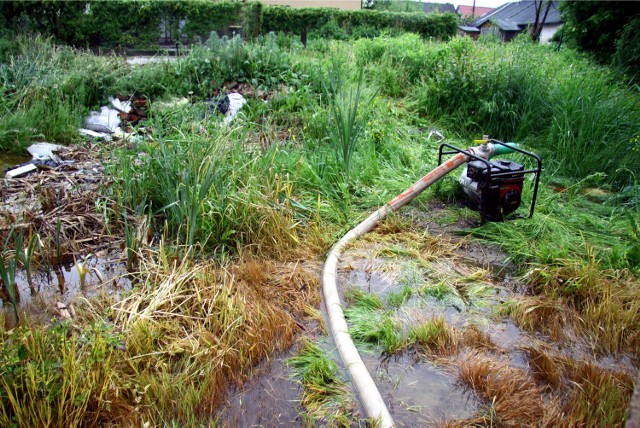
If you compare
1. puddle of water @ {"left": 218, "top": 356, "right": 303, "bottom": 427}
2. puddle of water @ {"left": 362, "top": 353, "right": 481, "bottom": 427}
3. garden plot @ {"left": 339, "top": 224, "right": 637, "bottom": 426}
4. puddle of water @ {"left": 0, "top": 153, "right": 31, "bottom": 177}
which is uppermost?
puddle of water @ {"left": 0, "top": 153, "right": 31, "bottom": 177}

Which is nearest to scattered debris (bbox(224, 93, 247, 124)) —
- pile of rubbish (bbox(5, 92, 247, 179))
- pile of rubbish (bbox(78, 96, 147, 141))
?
pile of rubbish (bbox(5, 92, 247, 179))

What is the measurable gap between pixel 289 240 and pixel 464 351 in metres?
1.57

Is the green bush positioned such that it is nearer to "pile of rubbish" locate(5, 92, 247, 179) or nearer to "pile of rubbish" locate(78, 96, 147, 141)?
"pile of rubbish" locate(5, 92, 247, 179)

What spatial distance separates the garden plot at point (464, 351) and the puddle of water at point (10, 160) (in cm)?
401

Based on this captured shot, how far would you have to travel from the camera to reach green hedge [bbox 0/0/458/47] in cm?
1203

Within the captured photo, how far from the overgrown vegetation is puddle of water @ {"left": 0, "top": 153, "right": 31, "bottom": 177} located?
0.35 feet

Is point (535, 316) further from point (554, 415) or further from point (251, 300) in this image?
point (251, 300)

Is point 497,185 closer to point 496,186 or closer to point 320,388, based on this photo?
point 496,186

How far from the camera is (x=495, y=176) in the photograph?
3496 millimetres

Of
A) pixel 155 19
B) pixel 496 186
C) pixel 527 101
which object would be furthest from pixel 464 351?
pixel 155 19

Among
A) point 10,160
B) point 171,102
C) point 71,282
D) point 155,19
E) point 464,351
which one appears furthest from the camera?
point 155,19

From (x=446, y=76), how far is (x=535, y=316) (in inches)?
190

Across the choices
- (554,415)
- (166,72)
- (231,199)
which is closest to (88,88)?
(166,72)

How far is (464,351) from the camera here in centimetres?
259
